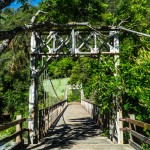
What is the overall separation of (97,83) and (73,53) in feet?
4.31

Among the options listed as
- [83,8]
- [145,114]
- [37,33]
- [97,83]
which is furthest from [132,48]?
[83,8]

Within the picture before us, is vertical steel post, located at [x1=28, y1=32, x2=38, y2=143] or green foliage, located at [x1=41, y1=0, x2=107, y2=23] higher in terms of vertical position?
green foliage, located at [x1=41, y1=0, x2=107, y2=23]

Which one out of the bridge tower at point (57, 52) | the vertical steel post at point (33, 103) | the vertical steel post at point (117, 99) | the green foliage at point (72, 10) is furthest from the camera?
the green foliage at point (72, 10)

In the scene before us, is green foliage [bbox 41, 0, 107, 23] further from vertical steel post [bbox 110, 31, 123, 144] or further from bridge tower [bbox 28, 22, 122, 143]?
vertical steel post [bbox 110, 31, 123, 144]

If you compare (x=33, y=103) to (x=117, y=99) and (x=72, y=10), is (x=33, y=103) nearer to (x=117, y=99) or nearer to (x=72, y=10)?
(x=117, y=99)

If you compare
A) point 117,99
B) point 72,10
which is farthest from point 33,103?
point 72,10

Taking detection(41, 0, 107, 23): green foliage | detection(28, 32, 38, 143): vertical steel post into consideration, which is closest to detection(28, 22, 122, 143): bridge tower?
detection(28, 32, 38, 143): vertical steel post

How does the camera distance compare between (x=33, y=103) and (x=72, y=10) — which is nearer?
(x=33, y=103)

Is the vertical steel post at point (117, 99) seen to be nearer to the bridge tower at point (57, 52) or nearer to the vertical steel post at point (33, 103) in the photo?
the bridge tower at point (57, 52)

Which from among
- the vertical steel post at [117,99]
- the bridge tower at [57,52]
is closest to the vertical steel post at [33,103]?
the bridge tower at [57,52]

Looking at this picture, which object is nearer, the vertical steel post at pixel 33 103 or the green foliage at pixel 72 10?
the vertical steel post at pixel 33 103

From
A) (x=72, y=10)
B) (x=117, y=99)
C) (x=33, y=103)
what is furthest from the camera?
(x=72, y=10)

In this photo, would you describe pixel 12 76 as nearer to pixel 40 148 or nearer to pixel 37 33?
pixel 37 33

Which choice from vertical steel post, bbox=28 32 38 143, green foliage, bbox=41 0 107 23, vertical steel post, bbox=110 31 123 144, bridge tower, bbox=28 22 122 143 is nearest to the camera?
vertical steel post, bbox=110 31 123 144
